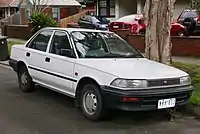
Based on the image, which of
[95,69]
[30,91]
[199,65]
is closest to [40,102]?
[30,91]

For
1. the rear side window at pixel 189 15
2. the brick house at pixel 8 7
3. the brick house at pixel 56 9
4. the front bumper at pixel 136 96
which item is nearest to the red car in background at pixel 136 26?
the rear side window at pixel 189 15

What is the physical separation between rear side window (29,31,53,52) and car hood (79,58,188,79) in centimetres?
151

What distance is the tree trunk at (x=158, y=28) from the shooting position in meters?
8.55

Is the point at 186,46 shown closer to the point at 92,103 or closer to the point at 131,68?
the point at 131,68

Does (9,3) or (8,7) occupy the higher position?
(9,3)

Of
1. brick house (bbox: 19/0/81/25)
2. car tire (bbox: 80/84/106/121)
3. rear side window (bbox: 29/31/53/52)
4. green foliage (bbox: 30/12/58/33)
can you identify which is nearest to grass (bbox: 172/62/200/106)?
car tire (bbox: 80/84/106/121)

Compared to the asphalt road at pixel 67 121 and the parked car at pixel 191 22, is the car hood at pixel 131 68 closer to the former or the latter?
the asphalt road at pixel 67 121

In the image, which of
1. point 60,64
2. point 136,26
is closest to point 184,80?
point 60,64

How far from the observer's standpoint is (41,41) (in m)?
8.06

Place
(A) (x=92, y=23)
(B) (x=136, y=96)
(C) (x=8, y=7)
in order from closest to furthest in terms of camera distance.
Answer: (B) (x=136, y=96) < (A) (x=92, y=23) < (C) (x=8, y=7)

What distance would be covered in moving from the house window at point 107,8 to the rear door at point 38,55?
29.6 meters

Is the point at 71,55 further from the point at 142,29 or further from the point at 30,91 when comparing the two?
the point at 142,29

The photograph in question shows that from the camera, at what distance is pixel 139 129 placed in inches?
234

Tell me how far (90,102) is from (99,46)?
128cm
